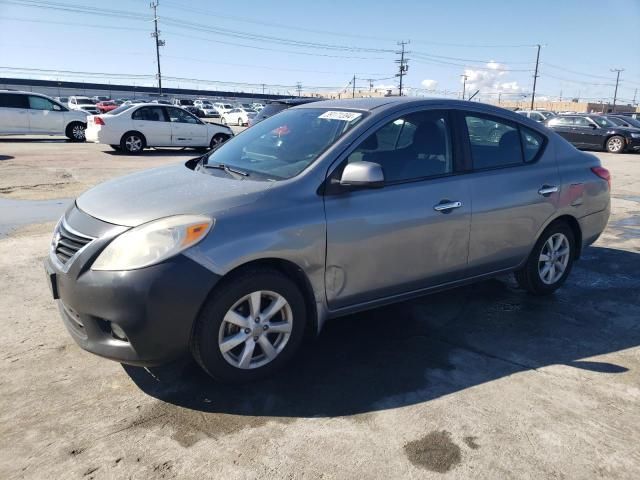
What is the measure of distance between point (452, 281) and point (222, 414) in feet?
6.48

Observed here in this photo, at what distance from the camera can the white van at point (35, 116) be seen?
18.2 m

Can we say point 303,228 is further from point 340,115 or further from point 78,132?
point 78,132

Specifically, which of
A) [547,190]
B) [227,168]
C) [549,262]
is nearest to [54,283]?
[227,168]

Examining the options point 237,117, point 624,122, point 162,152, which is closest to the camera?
point 162,152

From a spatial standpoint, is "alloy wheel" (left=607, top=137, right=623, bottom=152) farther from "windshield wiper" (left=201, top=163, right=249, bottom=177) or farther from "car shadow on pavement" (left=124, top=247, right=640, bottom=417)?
"windshield wiper" (left=201, top=163, right=249, bottom=177)

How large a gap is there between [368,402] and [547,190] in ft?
8.13

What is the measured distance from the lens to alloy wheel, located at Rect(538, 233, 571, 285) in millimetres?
4578

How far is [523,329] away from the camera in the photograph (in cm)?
404

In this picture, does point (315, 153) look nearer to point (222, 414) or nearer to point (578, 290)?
point (222, 414)

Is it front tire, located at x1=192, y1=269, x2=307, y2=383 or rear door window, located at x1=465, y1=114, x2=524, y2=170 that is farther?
rear door window, located at x1=465, y1=114, x2=524, y2=170

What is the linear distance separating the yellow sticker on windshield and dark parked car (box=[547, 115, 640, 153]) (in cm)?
2042

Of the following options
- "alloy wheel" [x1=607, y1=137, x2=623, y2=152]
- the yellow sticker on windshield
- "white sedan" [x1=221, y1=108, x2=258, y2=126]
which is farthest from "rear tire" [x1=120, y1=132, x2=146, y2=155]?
"white sedan" [x1=221, y1=108, x2=258, y2=126]

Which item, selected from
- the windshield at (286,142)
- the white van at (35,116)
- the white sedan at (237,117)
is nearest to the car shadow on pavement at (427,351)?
the windshield at (286,142)

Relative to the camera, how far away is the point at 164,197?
311 cm
